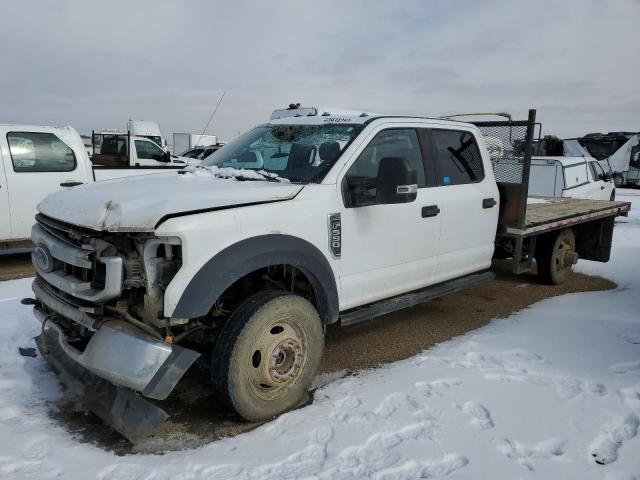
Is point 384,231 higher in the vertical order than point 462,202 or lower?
lower

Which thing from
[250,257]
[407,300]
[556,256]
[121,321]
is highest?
[250,257]

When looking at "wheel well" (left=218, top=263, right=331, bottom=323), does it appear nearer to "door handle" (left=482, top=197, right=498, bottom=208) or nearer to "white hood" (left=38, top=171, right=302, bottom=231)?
"white hood" (left=38, top=171, right=302, bottom=231)

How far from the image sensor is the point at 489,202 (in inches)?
203

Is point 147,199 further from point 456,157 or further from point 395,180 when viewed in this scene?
point 456,157

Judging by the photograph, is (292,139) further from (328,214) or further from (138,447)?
(138,447)

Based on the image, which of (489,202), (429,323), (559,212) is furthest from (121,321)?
(559,212)

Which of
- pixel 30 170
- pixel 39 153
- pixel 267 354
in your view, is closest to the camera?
pixel 267 354

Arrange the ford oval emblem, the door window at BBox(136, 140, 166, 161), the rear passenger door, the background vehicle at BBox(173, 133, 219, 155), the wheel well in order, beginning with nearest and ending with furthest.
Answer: the ford oval emblem < the wheel well < the rear passenger door < the door window at BBox(136, 140, 166, 161) < the background vehicle at BBox(173, 133, 219, 155)

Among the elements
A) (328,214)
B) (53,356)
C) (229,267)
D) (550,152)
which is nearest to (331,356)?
(328,214)

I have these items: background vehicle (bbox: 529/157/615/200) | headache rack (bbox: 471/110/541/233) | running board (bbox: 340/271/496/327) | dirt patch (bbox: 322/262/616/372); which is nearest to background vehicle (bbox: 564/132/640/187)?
background vehicle (bbox: 529/157/615/200)

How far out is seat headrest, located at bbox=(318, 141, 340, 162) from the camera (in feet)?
12.8

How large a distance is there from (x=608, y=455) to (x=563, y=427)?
0.31 meters

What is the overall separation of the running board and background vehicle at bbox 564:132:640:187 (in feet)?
68.2

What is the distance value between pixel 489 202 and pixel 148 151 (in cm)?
1177
